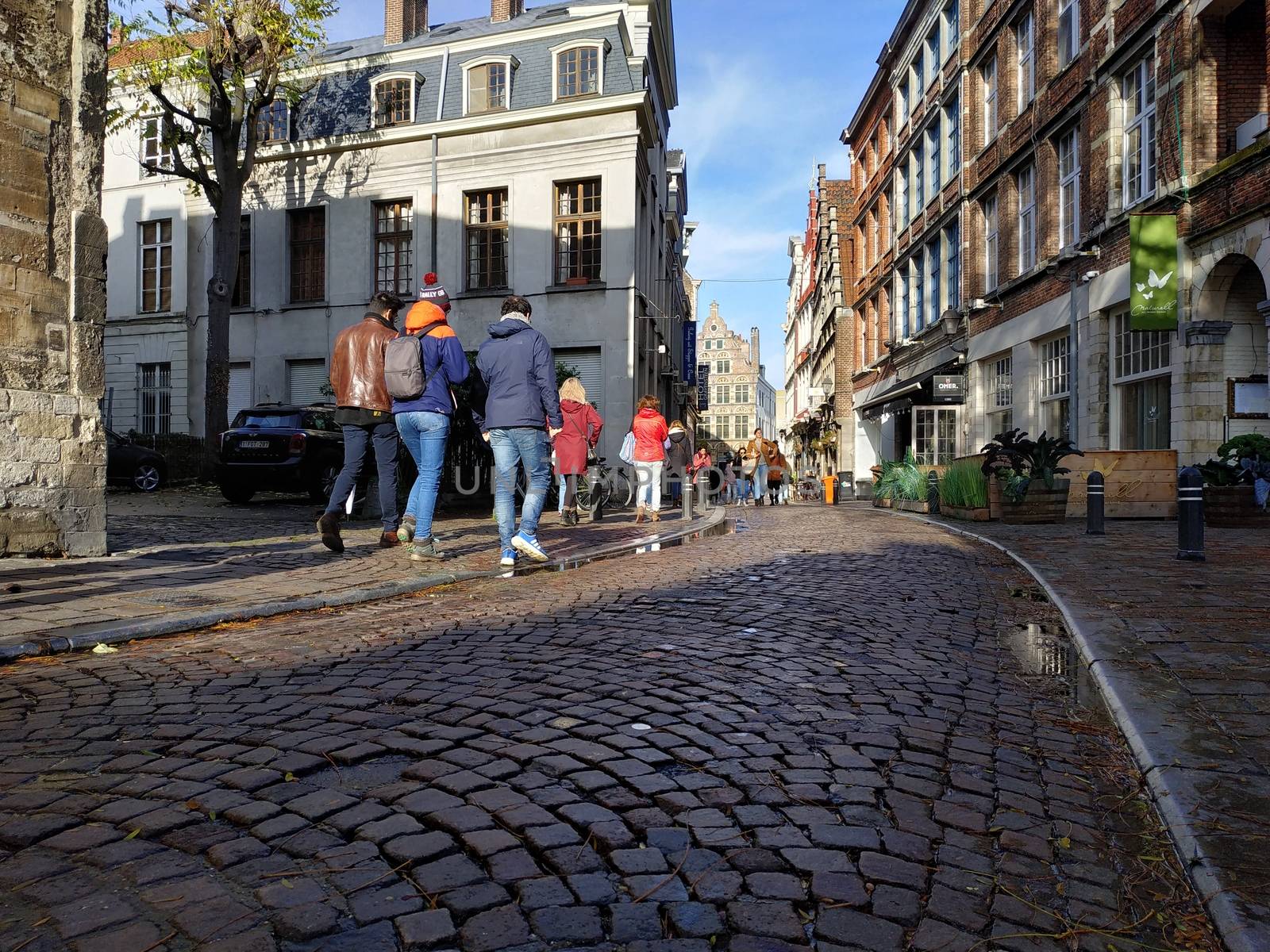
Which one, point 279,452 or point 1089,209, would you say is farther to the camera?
point 1089,209

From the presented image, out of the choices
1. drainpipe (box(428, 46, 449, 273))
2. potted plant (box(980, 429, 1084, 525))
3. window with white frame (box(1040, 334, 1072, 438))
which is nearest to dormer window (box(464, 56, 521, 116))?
drainpipe (box(428, 46, 449, 273))

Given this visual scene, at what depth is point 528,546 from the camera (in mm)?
7129

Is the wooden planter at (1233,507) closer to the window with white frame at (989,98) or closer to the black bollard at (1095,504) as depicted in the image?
the black bollard at (1095,504)

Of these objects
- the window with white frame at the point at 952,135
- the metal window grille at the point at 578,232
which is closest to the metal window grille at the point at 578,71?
the metal window grille at the point at 578,232

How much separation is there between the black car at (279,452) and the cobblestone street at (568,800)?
1083 centimetres

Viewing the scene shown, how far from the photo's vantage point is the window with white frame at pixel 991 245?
2223cm

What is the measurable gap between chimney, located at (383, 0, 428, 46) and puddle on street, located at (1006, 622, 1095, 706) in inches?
1096

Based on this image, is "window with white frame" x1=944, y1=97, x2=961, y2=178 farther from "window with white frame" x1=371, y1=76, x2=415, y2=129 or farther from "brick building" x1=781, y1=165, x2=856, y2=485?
"window with white frame" x1=371, y1=76, x2=415, y2=129

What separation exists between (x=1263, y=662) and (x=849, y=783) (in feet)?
8.24

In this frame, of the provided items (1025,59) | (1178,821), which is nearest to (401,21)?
(1025,59)

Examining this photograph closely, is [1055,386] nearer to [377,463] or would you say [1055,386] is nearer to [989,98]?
[989,98]

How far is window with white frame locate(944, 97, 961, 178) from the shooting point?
24.9m

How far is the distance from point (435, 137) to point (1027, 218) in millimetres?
14899

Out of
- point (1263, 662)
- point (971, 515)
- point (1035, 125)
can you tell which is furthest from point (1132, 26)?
point (1263, 662)
